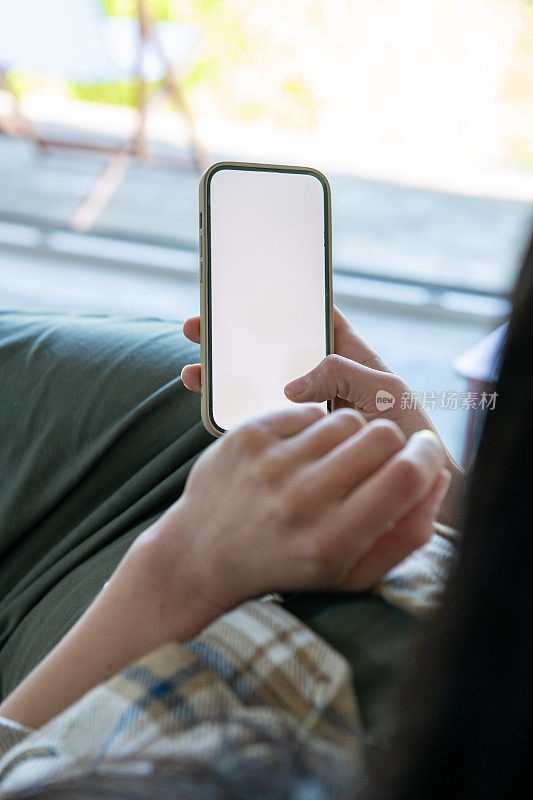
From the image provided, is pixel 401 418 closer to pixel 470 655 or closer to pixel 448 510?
pixel 448 510

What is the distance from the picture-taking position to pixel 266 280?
0.74 metres

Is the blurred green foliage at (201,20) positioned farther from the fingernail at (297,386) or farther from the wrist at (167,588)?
the wrist at (167,588)

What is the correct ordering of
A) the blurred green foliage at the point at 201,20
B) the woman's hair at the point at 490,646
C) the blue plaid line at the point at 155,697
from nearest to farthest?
the woman's hair at the point at 490,646 → the blue plaid line at the point at 155,697 → the blurred green foliage at the point at 201,20

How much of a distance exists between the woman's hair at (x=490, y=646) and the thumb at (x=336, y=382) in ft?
1.26

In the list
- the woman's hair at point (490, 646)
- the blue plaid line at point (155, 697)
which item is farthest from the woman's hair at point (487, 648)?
the blue plaid line at point (155, 697)

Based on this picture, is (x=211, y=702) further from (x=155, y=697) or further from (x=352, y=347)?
(x=352, y=347)

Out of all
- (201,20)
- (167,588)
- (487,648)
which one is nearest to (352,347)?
(167,588)

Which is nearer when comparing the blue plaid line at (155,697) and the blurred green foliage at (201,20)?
the blue plaid line at (155,697)

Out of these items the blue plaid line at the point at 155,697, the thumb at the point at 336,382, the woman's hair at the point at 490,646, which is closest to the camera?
the woman's hair at the point at 490,646

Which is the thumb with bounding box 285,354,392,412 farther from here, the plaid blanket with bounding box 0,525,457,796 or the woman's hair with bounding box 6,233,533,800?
the woman's hair with bounding box 6,233,533,800

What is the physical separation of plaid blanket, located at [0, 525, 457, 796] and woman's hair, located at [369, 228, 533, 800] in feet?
0.26

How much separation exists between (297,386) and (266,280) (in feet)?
0.39

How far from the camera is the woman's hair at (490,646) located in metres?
0.26

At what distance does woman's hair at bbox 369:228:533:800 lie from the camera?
26 cm
